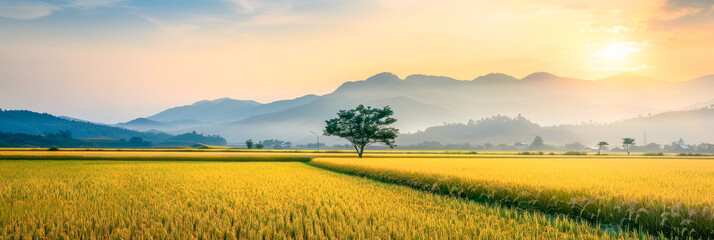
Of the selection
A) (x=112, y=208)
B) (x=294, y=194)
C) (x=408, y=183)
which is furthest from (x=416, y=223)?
(x=408, y=183)

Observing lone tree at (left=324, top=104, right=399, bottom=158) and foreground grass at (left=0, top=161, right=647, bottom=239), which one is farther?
lone tree at (left=324, top=104, right=399, bottom=158)

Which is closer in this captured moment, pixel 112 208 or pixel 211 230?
pixel 211 230

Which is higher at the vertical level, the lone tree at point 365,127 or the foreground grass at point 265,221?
the lone tree at point 365,127

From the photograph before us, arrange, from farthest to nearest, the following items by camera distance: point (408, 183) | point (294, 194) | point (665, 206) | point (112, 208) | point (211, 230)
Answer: point (408, 183), point (294, 194), point (112, 208), point (665, 206), point (211, 230)

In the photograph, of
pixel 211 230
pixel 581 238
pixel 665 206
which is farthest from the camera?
pixel 665 206

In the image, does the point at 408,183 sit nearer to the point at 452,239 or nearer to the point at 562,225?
the point at 562,225

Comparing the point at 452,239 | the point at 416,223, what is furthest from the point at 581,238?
the point at 416,223

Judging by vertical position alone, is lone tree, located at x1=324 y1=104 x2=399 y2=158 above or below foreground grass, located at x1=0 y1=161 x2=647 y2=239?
above

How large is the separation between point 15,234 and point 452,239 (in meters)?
7.45

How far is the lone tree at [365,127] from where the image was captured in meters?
69.0

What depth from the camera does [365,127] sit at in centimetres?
6988

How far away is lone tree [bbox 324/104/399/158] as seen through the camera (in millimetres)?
69000

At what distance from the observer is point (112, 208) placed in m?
10.9

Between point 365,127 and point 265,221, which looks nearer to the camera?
point 265,221
